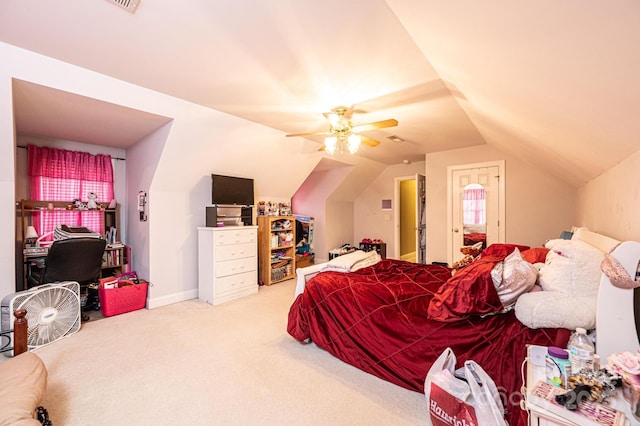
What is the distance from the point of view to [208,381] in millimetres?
2121

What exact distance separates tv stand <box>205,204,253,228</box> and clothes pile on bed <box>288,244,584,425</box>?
2.17m

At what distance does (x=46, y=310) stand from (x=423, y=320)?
3559mm

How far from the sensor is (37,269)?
3.30m

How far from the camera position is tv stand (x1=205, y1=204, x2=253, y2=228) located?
415 cm

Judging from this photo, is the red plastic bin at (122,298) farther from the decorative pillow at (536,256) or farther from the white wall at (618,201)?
the white wall at (618,201)

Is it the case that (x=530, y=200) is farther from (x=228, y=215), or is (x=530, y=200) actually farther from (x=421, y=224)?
(x=228, y=215)

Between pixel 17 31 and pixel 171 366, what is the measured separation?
2.77 metres

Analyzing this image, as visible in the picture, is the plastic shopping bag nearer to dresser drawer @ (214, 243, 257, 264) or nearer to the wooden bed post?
the wooden bed post

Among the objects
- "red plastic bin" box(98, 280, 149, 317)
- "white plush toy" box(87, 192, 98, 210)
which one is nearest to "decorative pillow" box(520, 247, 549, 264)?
"red plastic bin" box(98, 280, 149, 317)

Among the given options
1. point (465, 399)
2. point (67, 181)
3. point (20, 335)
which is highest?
point (67, 181)

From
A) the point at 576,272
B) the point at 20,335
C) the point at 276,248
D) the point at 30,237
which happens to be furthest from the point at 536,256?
the point at 30,237

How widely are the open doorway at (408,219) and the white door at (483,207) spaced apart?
78 centimetres

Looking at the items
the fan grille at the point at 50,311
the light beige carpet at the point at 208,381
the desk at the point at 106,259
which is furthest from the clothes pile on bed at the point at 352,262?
the desk at the point at 106,259

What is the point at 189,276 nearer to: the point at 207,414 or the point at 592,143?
the point at 207,414
